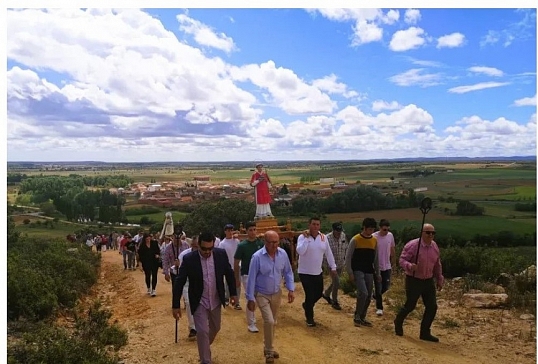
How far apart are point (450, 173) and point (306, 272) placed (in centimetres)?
3928

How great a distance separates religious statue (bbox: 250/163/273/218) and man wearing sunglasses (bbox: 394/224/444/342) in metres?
5.78

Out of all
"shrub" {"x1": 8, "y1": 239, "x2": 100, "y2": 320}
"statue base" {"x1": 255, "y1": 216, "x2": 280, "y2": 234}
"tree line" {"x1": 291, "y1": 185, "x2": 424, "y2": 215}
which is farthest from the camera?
"tree line" {"x1": 291, "y1": 185, "x2": 424, "y2": 215}

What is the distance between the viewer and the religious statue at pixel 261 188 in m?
11.5

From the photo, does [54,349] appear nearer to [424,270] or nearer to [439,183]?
[424,270]

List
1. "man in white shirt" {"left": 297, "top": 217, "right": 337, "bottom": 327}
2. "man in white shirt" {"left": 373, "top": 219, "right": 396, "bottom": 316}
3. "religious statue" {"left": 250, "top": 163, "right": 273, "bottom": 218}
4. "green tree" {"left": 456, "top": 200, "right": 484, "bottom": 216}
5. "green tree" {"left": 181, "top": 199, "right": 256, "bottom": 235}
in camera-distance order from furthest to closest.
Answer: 1. "green tree" {"left": 456, "top": 200, "right": 484, "bottom": 216}
2. "green tree" {"left": 181, "top": 199, "right": 256, "bottom": 235}
3. "religious statue" {"left": 250, "top": 163, "right": 273, "bottom": 218}
4. "man in white shirt" {"left": 373, "top": 219, "right": 396, "bottom": 316}
5. "man in white shirt" {"left": 297, "top": 217, "right": 337, "bottom": 327}

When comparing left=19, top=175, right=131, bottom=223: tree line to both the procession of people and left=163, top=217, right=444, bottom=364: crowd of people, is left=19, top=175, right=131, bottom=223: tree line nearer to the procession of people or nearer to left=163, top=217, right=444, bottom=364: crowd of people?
the procession of people

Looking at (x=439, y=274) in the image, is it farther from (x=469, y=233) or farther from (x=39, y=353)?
(x=469, y=233)

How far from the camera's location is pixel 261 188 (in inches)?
494

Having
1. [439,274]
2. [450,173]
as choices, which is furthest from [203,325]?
[450,173]

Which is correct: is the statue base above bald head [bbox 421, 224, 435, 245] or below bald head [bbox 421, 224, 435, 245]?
below

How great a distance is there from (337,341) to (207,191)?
32458 millimetres

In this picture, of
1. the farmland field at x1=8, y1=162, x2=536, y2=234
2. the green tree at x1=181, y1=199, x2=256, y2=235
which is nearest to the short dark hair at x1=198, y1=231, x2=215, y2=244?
the farmland field at x1=8, y1=162, x2=536, y2=234

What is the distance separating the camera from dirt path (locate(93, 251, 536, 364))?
5324 millimetres

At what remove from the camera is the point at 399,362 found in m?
5.20
